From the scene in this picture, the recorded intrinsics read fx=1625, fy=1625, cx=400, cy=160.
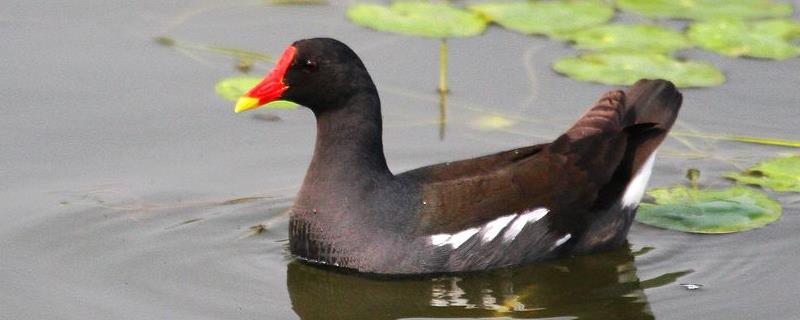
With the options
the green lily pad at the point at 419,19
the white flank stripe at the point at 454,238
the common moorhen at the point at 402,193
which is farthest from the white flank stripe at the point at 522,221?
the green lily pad at the point at 419,19

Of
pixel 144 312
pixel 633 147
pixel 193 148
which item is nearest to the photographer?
pixel 144 312

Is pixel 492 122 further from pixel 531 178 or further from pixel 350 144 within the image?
pixel 350 144

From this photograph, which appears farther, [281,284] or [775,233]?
[775,233]

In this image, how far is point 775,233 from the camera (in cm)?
678

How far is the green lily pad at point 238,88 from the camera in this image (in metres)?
7.73

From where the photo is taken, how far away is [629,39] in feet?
28.1

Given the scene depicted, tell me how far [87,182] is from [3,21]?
6.50ft

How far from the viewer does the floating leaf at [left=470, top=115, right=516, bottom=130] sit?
25.6 ft

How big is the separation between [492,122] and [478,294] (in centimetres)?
173

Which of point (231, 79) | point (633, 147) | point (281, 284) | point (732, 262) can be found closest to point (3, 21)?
point (231, 79)

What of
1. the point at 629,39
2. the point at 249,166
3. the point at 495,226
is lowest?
the point at 249,166

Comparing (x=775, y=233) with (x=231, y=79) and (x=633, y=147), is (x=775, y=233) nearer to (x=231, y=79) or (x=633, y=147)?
(x=633, y=147)

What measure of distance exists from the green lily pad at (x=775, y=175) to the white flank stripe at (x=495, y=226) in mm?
1416

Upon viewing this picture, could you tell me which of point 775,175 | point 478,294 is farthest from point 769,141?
point 478,294
